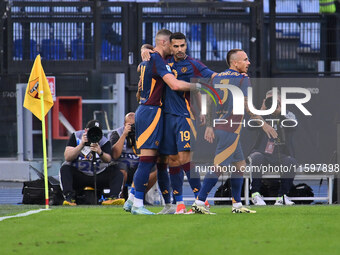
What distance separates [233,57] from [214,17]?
28.9 ft

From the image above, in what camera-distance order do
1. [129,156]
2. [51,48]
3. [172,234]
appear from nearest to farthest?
[172,234]
[129,156]
[51,48]

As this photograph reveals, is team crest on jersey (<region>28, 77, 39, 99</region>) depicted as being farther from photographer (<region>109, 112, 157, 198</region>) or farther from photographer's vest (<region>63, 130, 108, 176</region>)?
photographer (<region>109, 112, 157, 198</region>)

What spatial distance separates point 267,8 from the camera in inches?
766

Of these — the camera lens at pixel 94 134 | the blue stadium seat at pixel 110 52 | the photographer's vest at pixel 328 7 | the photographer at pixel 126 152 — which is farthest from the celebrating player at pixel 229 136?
the photographer's vest at pixel 328 7

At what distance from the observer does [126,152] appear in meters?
14.9

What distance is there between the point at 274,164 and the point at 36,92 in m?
4.05

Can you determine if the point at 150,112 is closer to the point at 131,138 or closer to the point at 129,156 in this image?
the point at 131,138

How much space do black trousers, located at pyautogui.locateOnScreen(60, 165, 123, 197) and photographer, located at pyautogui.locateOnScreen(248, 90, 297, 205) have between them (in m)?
2.20

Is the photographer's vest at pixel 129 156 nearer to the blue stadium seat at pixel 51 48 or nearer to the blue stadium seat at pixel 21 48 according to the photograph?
the blue stadium seat at pixel 51 48

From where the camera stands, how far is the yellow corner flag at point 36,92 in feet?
44.6

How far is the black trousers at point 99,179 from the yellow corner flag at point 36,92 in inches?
37.8

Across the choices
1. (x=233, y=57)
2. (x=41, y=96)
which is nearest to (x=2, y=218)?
(x=233, y=57)

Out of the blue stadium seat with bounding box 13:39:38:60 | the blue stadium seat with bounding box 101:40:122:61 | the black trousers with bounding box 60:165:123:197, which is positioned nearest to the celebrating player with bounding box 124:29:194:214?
the black trousers with bounding box 60:165:123:197

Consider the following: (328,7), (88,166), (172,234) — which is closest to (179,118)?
(172,234)
